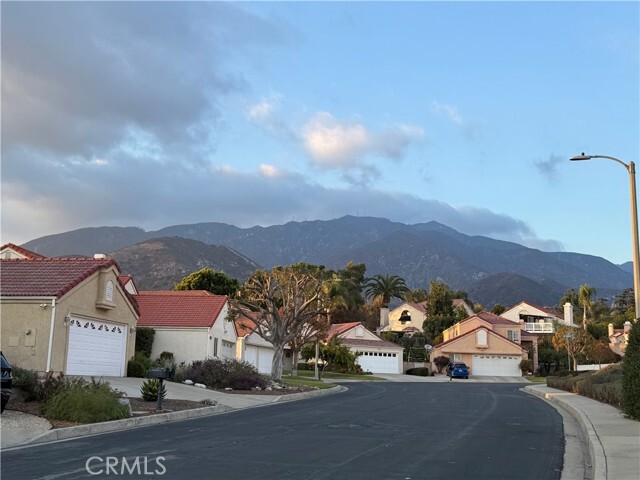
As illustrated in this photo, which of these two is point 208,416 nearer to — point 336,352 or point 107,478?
point 107,478

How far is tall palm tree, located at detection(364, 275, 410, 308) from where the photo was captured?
4198 inches

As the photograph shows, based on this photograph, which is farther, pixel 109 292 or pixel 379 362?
pixel 379 362

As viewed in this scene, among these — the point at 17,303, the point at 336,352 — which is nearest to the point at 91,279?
the point at 17,303

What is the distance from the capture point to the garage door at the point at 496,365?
76.1m

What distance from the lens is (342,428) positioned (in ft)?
54.0

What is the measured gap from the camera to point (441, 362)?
76750 millimetres

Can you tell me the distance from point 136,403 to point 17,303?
746cm

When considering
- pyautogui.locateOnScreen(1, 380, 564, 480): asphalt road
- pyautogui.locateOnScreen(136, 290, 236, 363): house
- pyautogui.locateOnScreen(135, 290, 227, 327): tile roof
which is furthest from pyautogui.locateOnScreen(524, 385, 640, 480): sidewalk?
pyautogui.locateOnScreen(135, 290, 227, 327): tile roof

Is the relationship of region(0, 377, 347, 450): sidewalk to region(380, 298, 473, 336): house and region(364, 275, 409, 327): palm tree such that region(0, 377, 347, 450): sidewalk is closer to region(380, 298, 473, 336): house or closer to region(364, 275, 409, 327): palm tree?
region(380, 298, 473, 336): house

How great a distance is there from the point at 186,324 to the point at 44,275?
14.5 m

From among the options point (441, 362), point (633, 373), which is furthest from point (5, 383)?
point (441, 362)

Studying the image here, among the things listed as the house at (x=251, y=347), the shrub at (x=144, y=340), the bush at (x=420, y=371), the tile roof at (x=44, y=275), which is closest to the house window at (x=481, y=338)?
the bush at (x=420, y=371)

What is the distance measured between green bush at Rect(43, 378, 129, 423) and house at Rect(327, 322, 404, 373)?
56.5 meters

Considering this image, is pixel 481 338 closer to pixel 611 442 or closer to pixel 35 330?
pixel 35 330
